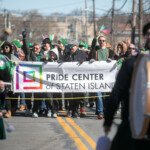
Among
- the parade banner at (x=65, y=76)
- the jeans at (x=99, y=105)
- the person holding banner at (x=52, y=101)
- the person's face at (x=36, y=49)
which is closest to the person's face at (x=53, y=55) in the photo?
the person holding banner at (x=52, y=101)

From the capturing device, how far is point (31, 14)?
98562 millimetres

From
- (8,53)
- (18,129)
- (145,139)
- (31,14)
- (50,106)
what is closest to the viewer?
(145,139)

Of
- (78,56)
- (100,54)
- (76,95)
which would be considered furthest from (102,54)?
(76,95)

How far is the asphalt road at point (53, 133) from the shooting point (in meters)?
8.26

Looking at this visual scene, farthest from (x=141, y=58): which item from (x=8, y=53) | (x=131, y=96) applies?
(x=8, y=53)

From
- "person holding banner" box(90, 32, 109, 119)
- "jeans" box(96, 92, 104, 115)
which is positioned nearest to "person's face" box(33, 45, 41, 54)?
"person holding banner" box(90, 32, 109, 119)

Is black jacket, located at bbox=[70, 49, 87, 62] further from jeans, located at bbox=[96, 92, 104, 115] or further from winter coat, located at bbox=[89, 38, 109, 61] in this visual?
jeans, located at bbox=[96, 92, 104, 115]

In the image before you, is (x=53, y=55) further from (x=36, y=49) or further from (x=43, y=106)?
(x=43, y=106)

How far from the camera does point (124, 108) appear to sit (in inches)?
171

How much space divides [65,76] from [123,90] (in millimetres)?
8521

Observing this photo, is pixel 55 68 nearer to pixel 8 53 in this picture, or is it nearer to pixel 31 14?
pixel 8 53

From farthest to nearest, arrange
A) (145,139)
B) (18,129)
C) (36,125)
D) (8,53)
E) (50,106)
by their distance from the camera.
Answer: (50,106), (8,53), (36,125), (18,129), (145,139)

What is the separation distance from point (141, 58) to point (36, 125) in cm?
720

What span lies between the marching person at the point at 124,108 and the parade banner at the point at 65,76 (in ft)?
→ 27.5
